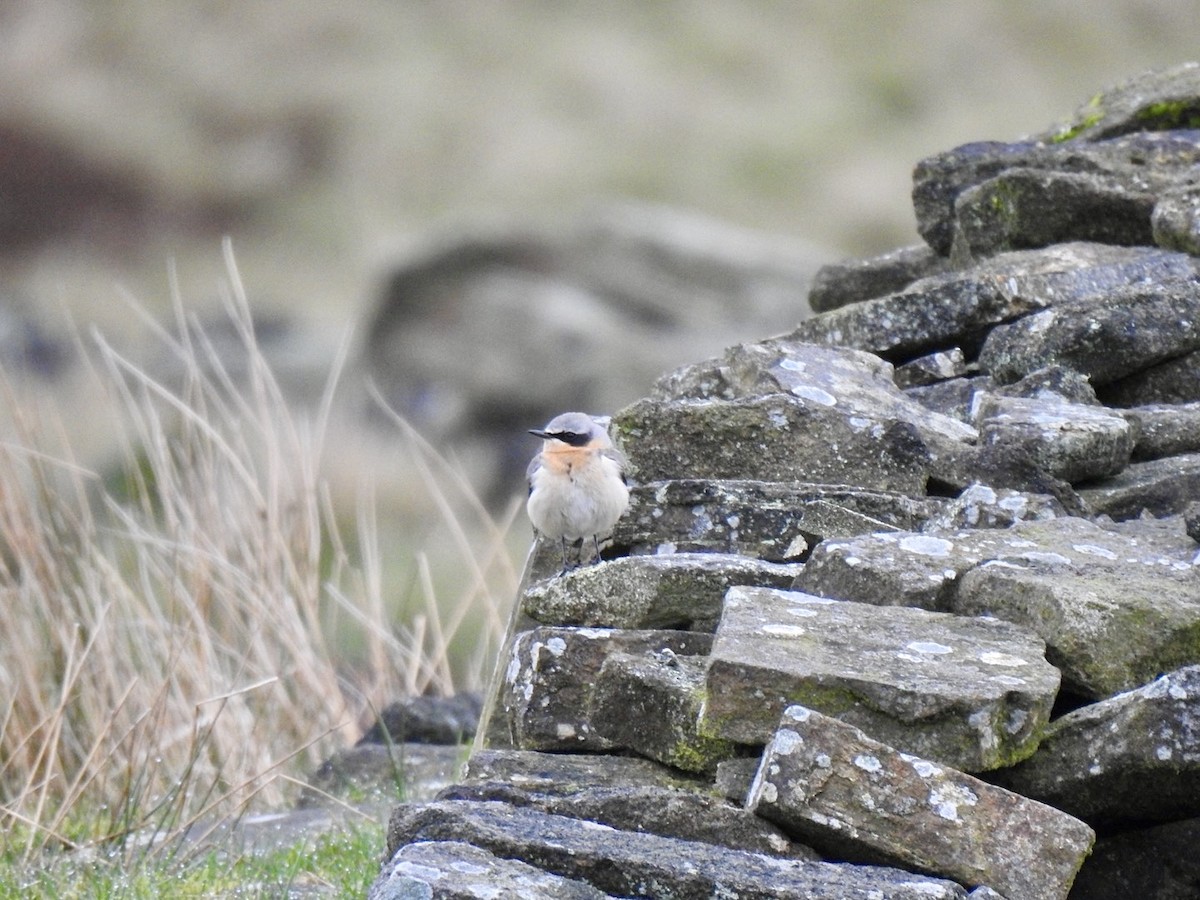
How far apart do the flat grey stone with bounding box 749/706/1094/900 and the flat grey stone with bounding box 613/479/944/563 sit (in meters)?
1.16

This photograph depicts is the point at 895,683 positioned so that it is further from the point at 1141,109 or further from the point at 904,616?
the point at 1141,109

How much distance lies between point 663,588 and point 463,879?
1366 millimetres

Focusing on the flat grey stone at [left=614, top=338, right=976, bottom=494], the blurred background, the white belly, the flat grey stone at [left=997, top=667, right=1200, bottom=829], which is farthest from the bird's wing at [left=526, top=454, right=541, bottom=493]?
the blurred background

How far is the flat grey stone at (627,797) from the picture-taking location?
3.24 metres

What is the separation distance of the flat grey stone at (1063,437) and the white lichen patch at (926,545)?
606 millimetres

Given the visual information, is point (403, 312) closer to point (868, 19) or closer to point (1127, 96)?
point (1127, 96)

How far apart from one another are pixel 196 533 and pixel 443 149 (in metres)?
40.9

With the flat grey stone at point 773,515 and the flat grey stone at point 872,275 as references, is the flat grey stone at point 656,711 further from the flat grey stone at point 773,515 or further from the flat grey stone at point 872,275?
the flat grey stone at point 872,275

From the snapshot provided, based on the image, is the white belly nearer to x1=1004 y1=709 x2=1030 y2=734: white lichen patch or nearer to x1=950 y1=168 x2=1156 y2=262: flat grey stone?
x1=1004 y1=709 x2=1030 y2=734: white lichen patch

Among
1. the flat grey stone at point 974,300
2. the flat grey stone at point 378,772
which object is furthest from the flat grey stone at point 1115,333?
the flat grey stone at point 378,772

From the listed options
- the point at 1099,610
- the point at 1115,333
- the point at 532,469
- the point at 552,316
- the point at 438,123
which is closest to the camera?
the point at 1099,610

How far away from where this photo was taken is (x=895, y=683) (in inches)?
131

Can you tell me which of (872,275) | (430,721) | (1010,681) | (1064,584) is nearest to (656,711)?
(1010,681)

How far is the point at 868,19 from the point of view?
53719 mm
